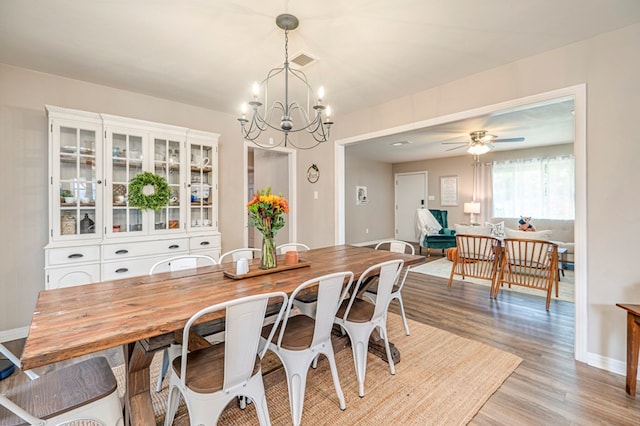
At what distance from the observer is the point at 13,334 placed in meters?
2.73

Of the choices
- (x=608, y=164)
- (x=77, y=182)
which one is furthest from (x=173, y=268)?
(x=608, y=164)

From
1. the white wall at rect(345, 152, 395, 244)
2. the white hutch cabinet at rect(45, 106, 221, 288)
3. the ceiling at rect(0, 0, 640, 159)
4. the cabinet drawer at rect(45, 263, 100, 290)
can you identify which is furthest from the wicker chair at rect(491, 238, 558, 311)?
the cabinet drawer at rect(45, 263, 100, 290)

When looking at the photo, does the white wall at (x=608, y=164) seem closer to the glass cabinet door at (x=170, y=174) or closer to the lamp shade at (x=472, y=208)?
the glass cabinet door at (x=170, y=174)

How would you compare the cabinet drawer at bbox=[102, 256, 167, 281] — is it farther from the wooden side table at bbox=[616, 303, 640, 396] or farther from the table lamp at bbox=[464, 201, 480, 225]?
the table lamp at bbox=[464, 201, 480, 225]

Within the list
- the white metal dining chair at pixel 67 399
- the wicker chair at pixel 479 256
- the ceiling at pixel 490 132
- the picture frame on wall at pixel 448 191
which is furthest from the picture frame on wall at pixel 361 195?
the white metal dining chair at pixel 67 399

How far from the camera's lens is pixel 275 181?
5.38m

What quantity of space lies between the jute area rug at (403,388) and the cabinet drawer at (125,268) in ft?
3.41

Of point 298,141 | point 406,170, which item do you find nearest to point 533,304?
point 298,141

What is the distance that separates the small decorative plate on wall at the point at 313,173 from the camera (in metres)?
4.49

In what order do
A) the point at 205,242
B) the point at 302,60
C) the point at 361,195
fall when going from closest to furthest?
the point at 302,60
the point at 205,242
the point at 361,195

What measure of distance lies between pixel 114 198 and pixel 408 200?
7.48m

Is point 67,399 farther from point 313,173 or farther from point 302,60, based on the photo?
point 313,173

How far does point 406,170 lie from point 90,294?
27.5 feet

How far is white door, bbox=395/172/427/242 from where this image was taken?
836cm
